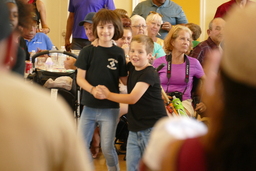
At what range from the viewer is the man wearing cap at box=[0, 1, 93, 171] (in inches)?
27.4

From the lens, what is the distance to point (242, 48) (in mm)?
785

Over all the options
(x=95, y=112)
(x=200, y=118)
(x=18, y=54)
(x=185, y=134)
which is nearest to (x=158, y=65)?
(x=200, y=118)

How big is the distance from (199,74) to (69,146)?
318 centimetres

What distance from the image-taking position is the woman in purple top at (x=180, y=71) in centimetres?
376

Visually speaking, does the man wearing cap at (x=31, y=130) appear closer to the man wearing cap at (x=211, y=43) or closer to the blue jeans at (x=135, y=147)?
the blue jeans at (x=135, y=147)

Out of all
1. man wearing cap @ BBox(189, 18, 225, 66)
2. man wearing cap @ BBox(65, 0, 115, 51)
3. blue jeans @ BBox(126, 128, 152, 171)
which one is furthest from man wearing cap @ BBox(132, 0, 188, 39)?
blue jeans @ BBox(126, 128, 152, 171)

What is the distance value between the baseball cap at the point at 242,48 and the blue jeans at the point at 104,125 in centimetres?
224

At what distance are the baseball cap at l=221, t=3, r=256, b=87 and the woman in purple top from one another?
113 inches

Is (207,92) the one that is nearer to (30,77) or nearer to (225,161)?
(225,161)

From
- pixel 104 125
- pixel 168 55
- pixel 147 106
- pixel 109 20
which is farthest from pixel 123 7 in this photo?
pixel 147 106

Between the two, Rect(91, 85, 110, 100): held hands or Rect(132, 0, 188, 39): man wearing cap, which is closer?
Rect(91, 85, 110, 100): held hands

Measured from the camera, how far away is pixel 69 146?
760 millimetres

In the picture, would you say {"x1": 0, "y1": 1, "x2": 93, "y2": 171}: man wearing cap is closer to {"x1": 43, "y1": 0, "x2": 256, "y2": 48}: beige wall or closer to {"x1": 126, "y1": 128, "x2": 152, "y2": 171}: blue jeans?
{"x1": 126, "y1": 128, "x2": 152, "y2": 171}: blue jeans

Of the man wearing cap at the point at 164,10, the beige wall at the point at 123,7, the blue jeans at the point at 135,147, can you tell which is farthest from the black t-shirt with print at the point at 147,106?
the beige wall at the point at 123,7
